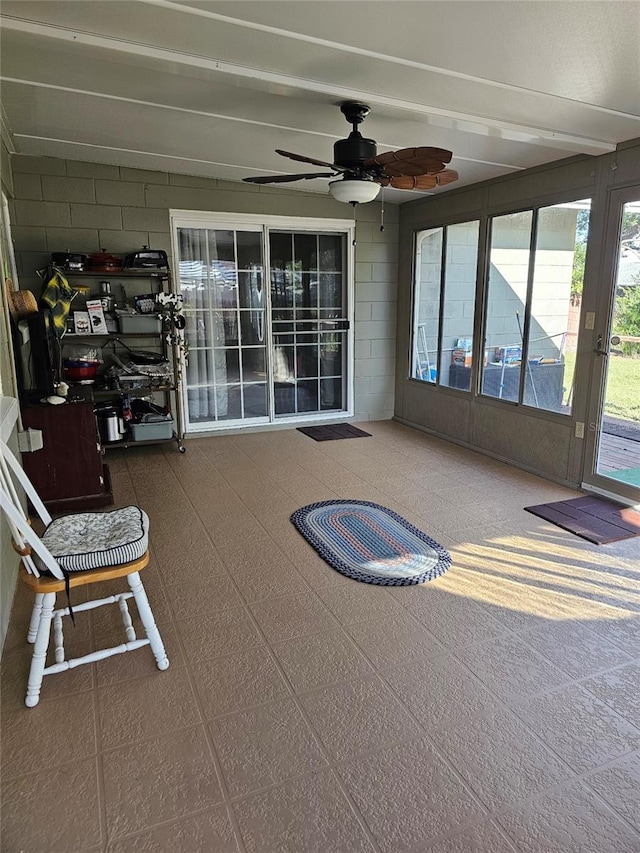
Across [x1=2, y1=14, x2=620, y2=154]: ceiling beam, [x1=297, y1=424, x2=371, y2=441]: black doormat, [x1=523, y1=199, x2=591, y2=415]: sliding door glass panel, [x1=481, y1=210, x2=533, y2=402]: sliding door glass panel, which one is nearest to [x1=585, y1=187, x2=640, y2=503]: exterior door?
[x1=523, y1=199, x2=591, y2=415]: sliding door glass panel

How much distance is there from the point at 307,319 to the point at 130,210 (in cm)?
197

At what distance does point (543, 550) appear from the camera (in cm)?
317

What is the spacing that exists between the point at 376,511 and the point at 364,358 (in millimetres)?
2811

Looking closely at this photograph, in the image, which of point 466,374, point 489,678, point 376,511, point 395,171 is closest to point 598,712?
point 489,678

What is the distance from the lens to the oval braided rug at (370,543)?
2.91 meters

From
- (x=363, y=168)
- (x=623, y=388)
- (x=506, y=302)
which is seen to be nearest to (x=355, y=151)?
(x=363, y=168)

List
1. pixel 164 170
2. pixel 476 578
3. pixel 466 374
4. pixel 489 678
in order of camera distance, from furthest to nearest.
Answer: pixel 466 374 → pixel 164 170 → pixel 476 578 → pixel 489 678

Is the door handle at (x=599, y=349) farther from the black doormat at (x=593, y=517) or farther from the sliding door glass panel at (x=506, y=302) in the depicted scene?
the black doormat at (x=593, y=517)

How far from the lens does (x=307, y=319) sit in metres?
5.87

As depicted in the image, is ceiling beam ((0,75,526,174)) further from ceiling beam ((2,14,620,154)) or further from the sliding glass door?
the sliding glass door

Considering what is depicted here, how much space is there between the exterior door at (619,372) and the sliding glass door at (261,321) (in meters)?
2.81

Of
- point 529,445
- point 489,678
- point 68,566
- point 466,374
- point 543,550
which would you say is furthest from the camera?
point 466,374

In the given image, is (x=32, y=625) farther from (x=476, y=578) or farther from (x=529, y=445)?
(x=529, y=445)

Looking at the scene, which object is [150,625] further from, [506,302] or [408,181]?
[506,302]
